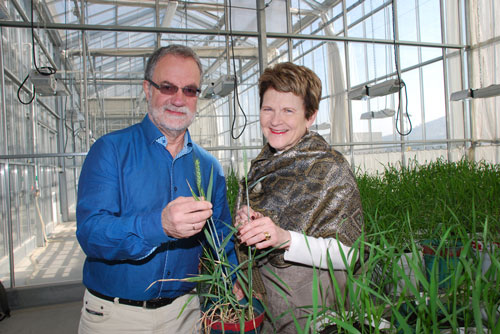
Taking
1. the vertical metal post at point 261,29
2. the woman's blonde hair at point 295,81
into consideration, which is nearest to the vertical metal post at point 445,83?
the vertical metal post at point 261,29

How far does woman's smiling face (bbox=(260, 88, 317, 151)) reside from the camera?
43.9 inches

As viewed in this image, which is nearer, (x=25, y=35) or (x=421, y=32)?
(x=25, y=35)

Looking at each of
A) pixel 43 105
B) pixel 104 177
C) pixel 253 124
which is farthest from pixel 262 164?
pixel 253 124

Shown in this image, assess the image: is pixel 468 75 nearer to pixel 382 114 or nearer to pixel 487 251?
pixel 382 114

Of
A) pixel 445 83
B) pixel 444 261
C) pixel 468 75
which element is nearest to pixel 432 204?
pixel 444 261

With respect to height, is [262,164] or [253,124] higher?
[253,124]

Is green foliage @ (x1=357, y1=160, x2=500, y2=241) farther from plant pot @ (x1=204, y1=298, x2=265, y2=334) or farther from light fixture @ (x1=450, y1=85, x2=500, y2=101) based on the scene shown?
light fixture @ (x1=450, y1=85, x2=500, y2=101)

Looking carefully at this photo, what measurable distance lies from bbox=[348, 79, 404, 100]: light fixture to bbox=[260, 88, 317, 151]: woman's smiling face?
3200mm

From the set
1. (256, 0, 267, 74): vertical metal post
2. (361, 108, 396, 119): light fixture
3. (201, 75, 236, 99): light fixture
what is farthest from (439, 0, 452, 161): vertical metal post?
(201, 75, 236, 99): light fixture

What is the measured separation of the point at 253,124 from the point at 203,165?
7972 millimetres

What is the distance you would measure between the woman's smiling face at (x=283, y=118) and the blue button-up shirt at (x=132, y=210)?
28 cm

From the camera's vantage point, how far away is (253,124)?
9.19 metres

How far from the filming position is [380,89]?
13.5 ft

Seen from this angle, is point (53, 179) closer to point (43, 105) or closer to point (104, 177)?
point (43, 105)
